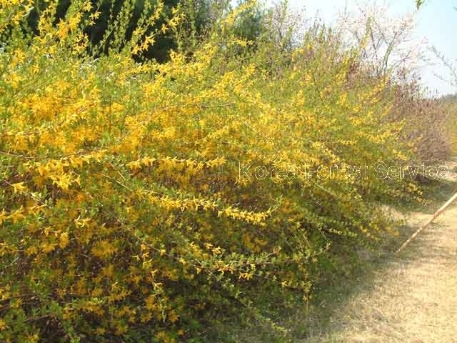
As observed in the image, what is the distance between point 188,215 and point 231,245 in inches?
20.5

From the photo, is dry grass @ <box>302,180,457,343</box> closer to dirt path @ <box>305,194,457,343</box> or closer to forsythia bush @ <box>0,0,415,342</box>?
dirt path @ <box>305,194,457,343</box>

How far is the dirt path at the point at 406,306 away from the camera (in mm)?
3523

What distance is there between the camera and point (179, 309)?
3113mm

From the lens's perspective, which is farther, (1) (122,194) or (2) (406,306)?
(2) (406,306)

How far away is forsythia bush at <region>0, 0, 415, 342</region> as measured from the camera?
87.5 inches

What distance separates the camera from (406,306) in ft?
13.2

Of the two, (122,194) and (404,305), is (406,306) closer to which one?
(404,305)

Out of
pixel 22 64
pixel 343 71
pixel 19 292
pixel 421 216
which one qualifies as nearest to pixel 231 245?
pixel 19 292

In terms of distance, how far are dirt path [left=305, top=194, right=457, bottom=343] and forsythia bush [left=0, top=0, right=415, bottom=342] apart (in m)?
0.51

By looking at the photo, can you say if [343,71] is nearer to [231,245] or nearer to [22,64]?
[231,245]

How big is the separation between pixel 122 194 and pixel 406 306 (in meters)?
2.49

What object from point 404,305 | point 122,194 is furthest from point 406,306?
point 122,194

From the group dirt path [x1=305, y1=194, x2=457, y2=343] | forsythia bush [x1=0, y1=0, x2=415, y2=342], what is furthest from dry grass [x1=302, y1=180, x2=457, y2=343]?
forsythia bush [x1=0, y1=0, x2=415, y2=342]

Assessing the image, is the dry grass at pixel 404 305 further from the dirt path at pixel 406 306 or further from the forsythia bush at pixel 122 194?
the forsythia bush at pixel 122 194
